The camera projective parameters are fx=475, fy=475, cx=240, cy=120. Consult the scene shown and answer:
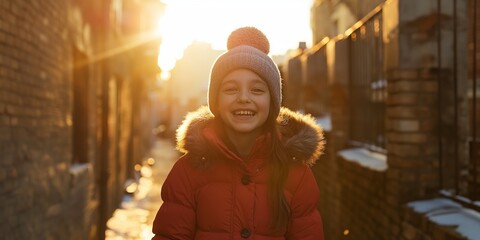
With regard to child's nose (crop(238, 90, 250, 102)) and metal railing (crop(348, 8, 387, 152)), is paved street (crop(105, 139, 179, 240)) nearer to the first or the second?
metal railing (crop(348, 8, 387, 152))

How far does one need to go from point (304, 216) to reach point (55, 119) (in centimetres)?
384

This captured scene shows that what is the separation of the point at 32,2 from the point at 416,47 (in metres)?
3.31

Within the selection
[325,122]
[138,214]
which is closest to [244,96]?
[325,122]

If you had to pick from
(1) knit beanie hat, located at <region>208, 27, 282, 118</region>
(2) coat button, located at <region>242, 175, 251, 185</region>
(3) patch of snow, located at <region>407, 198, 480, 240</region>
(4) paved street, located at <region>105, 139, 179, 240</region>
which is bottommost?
(4) paved street, located at <region>105, 139, 179, 240</region>

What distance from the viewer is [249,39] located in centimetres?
254

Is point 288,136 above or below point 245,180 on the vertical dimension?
above

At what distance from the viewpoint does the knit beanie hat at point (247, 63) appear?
7.72 ft

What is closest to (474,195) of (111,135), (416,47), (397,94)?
(397,94)

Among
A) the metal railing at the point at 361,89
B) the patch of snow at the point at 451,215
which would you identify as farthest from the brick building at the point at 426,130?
the metal railing at the point at 361,89

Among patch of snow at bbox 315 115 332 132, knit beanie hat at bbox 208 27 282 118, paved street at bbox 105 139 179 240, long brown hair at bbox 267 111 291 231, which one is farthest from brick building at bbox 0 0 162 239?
patch of snow at bbox 315 115 332 132

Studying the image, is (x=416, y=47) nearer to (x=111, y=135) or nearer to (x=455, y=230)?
(x=455, y=230)

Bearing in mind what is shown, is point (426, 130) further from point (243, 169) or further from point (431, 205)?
point (243, 169)

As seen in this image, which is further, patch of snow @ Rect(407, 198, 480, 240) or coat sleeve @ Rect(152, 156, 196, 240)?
patch of snow @ Rect(407, 198, 480, 240)

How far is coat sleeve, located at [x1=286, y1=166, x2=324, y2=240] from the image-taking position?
2.28m
